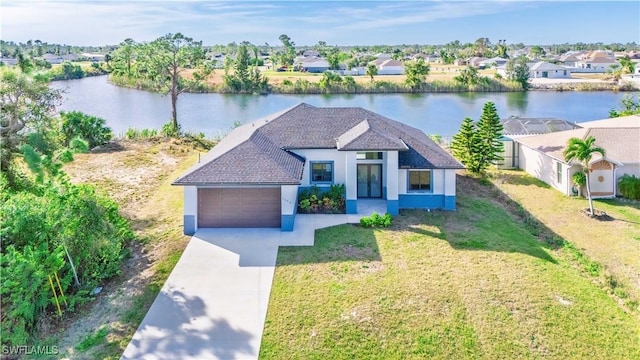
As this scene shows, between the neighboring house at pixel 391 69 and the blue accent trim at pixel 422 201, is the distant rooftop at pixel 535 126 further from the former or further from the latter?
the neighboring house at pixel 391 69

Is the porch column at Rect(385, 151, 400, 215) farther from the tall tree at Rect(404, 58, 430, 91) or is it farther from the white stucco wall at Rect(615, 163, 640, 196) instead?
the tall tree at Rect(404, 58, 430, 91)

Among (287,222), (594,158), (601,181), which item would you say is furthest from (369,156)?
(601,181)

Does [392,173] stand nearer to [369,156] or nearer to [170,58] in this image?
[369,156]

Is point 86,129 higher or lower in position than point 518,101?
lower

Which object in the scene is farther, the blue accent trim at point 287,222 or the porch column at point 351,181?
the porch column at point 351,181

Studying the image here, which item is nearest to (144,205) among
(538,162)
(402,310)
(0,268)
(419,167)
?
(0,268)

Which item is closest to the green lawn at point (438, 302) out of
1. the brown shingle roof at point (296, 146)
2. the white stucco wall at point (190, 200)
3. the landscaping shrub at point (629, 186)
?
the brown shingle roof at point (296, 146)
